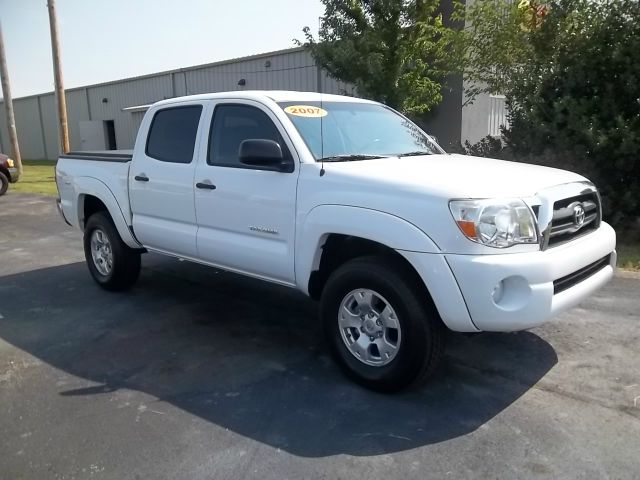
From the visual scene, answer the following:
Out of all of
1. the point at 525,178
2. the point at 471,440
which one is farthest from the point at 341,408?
the point at 525,178

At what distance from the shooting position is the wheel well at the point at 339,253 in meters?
3.73

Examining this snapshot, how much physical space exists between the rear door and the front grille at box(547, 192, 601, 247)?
287cm

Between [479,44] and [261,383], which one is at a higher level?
[479,44]

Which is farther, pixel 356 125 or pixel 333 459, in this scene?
pixel 356 125

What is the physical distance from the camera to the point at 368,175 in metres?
3.69

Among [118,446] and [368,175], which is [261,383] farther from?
[368,175]

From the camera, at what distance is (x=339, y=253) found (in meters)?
4.07

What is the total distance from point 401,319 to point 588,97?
21.3ft

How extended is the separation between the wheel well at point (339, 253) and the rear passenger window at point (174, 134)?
5.47 feet

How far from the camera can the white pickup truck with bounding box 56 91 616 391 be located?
3.27 m

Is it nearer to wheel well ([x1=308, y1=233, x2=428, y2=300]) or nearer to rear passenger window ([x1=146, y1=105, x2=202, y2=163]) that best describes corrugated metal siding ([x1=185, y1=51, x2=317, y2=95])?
rear passenger window ([x1=146, y1=105, x2=202, y2=163])

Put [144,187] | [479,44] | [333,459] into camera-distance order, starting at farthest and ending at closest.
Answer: [479,44] → [144,187] → [333,459]

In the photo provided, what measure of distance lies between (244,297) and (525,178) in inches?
129

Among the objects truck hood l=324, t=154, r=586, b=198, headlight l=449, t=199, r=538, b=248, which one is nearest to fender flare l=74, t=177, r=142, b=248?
truck hood l=324, t=154, r=586, b=198
